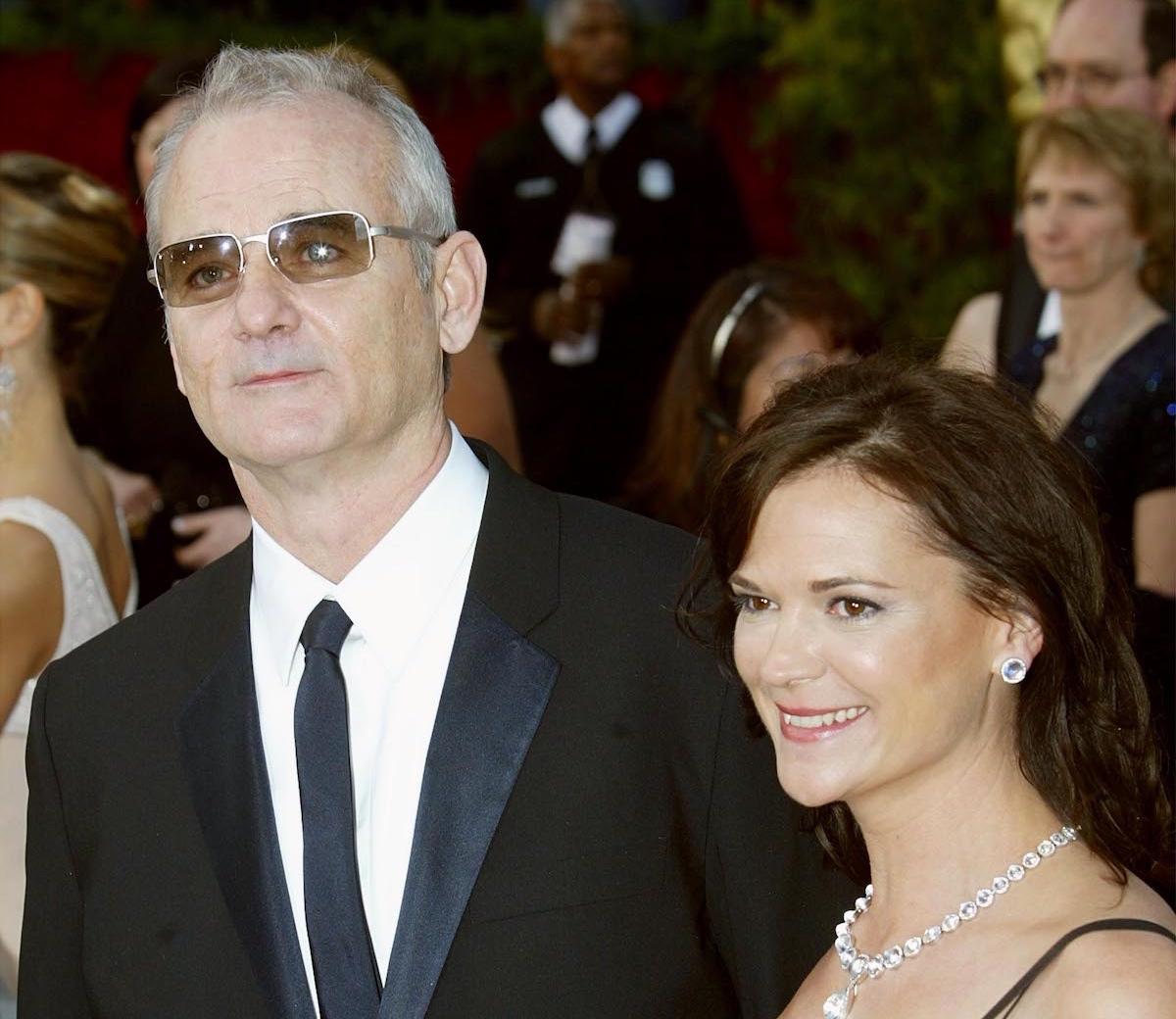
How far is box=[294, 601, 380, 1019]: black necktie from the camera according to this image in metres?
2.19

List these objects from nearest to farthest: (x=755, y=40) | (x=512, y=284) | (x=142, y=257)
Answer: (x=142, y=257), (x=512, y=284), (x=755, y=40)

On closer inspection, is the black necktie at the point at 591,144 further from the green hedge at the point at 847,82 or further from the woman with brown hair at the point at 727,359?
the woman with brown hair at the point at 727,359

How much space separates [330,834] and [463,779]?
6.8 inches

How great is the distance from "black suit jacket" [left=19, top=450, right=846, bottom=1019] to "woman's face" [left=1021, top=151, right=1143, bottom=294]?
8.70 ft

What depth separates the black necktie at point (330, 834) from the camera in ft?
7.18

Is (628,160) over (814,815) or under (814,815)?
over

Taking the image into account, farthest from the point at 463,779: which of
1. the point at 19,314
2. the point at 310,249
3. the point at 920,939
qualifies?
the point at 19,314

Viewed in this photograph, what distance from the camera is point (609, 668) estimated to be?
2322 millimetres

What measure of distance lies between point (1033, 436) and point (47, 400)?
196 centimetres

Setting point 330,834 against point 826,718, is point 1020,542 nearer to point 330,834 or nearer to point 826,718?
point 826,718

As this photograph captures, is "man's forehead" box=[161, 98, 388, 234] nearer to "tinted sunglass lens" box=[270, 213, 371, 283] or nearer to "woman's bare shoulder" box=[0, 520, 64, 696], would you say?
"tinted sunglass lens" box=[270, 213, 371, 283]

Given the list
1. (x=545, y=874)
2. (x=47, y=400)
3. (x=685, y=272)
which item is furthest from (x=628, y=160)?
(x=545, y=874)

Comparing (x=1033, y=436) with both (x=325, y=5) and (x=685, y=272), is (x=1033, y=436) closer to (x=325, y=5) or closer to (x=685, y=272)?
(x=685, y=272)

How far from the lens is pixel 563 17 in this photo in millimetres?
6934
